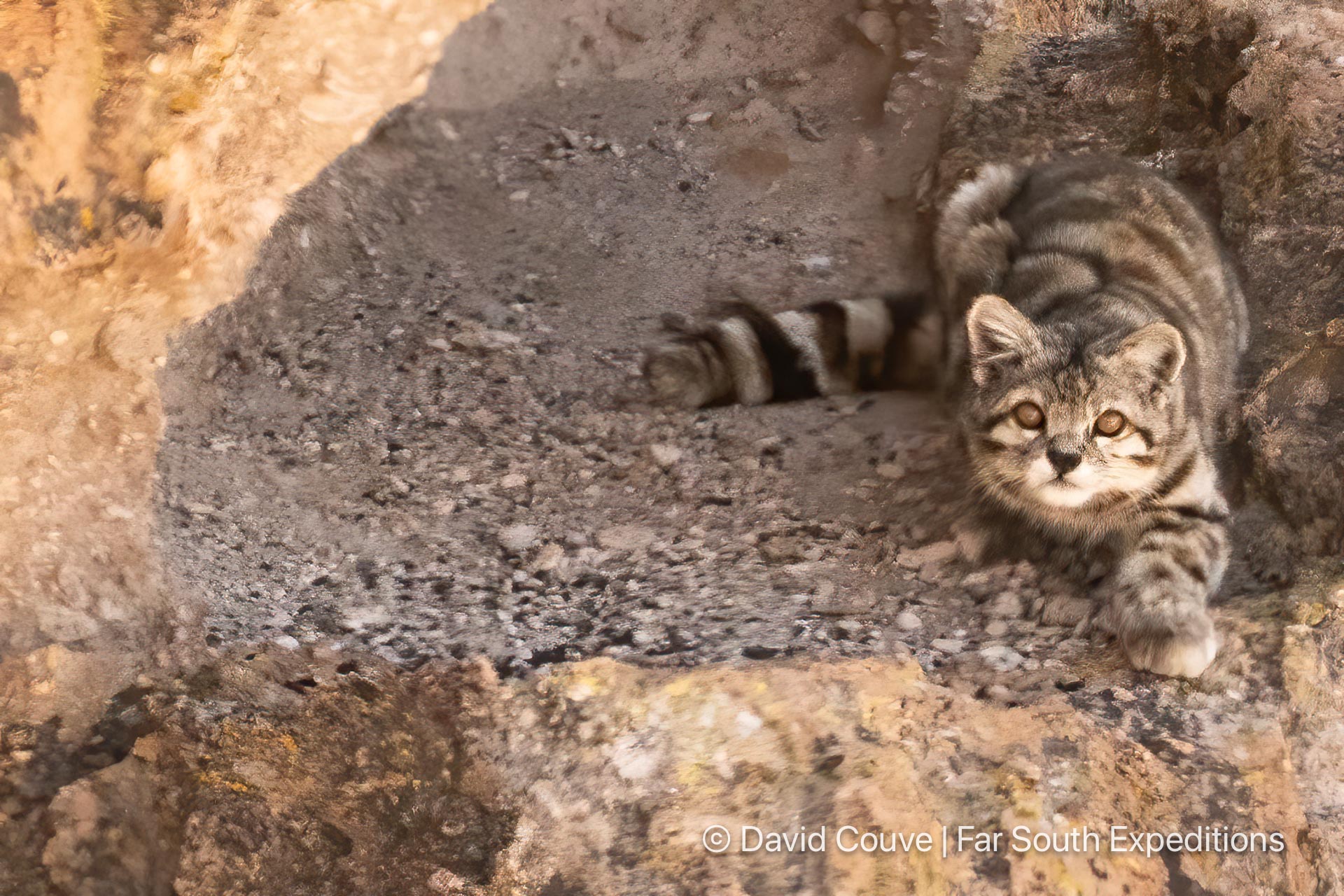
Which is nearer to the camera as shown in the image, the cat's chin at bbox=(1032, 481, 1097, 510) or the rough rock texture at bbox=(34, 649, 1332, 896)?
the rough rock texture at bbox=(34, 649, 1332, 896)

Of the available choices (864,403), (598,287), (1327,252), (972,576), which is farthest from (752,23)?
(972,576)

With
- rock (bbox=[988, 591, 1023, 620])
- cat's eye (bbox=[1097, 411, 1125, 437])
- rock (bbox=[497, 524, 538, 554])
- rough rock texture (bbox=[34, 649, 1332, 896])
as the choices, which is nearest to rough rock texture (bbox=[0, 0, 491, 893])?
rough rock texture (bbox=[34, 649, 1332, 896])

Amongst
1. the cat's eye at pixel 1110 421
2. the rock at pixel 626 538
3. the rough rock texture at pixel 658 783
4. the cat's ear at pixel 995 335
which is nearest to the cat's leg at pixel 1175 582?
the rough rock texture at pixel 658 783


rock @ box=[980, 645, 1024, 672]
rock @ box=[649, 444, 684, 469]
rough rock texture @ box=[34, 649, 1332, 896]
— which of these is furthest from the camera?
rock @ box=[649, 444, 684, 469]

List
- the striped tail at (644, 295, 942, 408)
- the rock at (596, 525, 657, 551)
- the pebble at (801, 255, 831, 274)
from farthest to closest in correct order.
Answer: the pebble at (801, 255, 831, 274)
the striped tail at (644, 295, 942, 408)
the rock at (596, 525, 657, 551)

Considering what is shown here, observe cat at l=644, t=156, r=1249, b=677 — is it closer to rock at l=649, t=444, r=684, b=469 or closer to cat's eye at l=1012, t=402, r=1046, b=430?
cat's eye at l=1012, t=402, r=1046, b=430

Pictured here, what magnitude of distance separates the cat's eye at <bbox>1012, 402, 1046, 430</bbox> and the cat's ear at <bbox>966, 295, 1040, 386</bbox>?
0.17 m

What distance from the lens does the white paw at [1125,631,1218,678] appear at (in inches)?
99.0

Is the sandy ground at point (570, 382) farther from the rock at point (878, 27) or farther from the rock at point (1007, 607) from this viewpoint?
the rock at point (1007, 607)

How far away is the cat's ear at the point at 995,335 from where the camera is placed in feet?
9.87

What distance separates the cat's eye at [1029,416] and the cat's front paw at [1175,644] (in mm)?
659

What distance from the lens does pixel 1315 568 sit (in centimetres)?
278

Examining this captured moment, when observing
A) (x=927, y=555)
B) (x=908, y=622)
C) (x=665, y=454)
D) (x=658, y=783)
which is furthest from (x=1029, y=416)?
(x=658, y=783)

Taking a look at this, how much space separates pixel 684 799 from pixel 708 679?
348 mm
